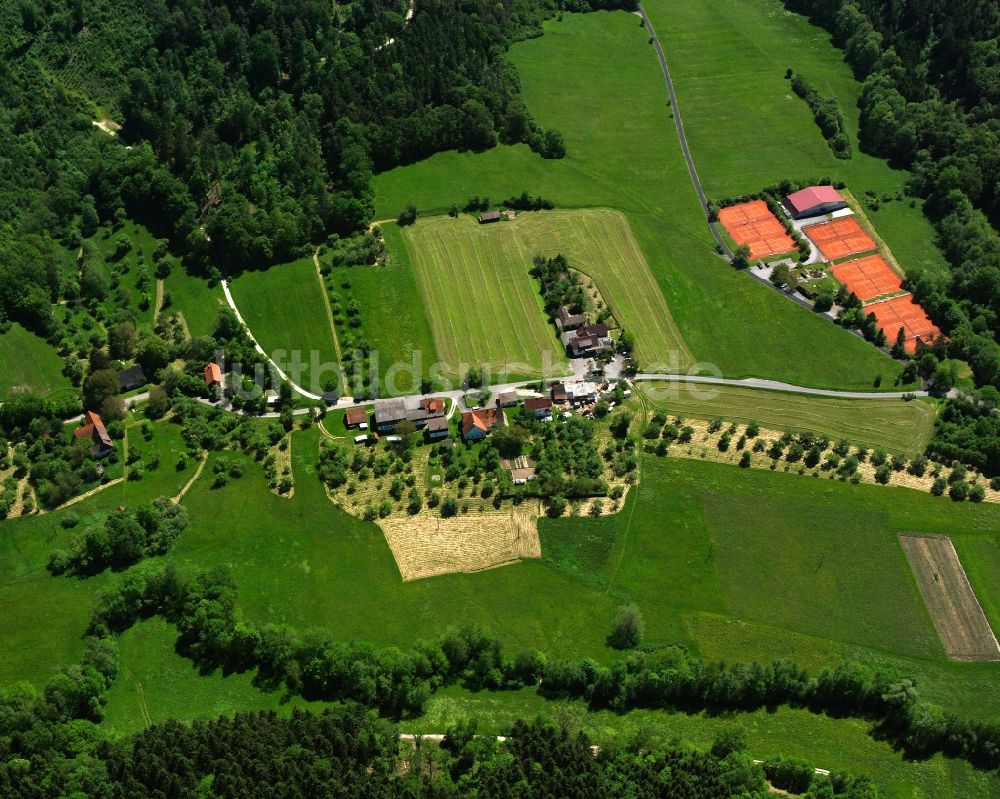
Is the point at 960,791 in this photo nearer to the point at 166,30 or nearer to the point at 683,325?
the point at 683,325

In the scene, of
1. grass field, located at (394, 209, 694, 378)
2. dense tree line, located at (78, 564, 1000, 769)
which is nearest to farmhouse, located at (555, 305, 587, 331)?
grass field, located at (394, 209, 694, 378)

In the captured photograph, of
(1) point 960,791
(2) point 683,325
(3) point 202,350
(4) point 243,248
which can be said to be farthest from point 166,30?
→ (1) point 960,791

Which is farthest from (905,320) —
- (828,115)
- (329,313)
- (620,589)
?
(329,313)

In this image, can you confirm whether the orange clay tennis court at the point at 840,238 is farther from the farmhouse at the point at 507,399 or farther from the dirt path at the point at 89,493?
the dirt path at the point at 89,493

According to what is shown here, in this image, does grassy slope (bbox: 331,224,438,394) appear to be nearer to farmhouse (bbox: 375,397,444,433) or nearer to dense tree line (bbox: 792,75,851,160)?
farmhouse (bbox: 375,397,444,433)

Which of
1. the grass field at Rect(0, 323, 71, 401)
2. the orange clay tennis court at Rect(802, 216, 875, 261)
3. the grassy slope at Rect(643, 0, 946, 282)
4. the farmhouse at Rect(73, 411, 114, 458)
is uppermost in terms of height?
the grassy slope at Rect(643, 0, 946, 282)

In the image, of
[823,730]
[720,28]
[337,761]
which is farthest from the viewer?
[720,28]

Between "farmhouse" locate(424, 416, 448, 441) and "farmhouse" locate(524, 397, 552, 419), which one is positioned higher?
"farmhouse" locate(524, 397, 552, 419)
